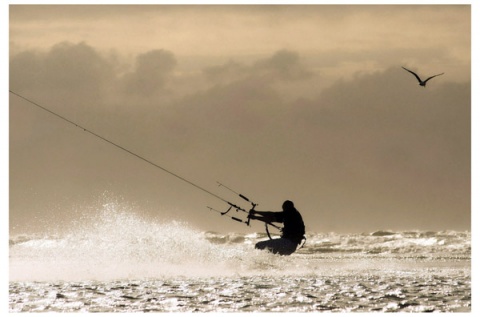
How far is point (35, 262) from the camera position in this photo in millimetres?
29969

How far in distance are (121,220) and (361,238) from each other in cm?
2957

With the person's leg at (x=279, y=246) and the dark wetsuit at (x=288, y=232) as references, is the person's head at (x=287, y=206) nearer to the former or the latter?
the dark wetsuit at (x=288, y=232)

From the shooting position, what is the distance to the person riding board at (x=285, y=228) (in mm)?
28562

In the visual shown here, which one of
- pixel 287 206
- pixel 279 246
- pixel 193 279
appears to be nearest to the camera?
pixel 193 279

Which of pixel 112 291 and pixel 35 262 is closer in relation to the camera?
pixel 112 291

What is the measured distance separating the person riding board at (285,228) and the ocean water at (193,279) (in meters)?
0.30

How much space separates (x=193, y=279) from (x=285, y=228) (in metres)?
3.67

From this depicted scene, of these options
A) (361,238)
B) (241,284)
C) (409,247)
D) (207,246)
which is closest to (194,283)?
(241,284)

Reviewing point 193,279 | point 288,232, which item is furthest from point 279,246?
point 193,279

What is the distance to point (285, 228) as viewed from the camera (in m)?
28.8

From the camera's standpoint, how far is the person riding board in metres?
28.6

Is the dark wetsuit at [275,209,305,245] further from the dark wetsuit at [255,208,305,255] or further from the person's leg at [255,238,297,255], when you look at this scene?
the person's leg at [255,238,297,255]

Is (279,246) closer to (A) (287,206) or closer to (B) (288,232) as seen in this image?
(B) (288,232)
